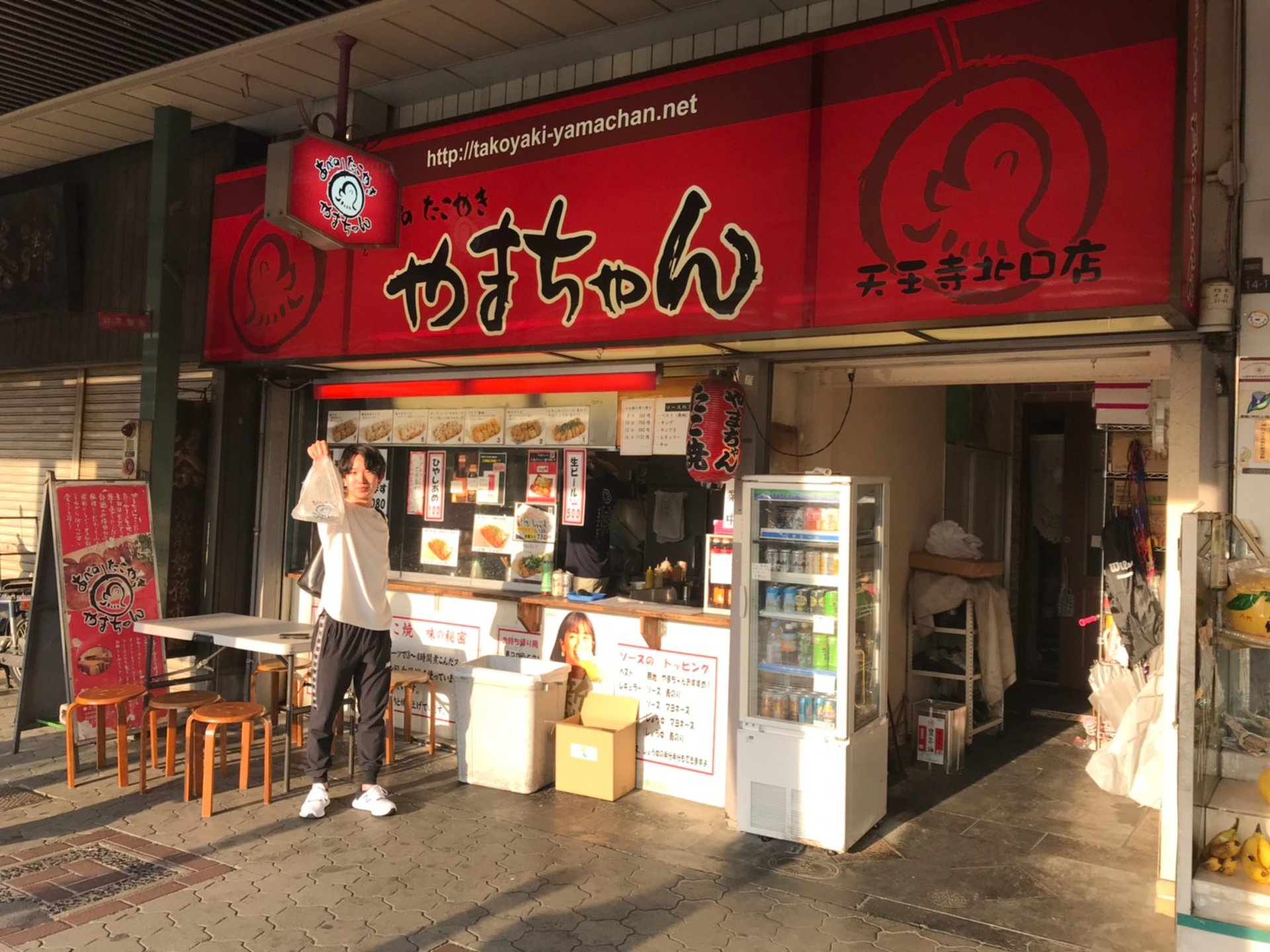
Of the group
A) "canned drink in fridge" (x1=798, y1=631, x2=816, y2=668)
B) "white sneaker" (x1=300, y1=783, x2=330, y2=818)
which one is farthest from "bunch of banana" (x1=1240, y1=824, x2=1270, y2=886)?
"white sneaker" (x1=300, y1=783, x2=330, y2=818)

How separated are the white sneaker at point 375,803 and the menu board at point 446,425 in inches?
120

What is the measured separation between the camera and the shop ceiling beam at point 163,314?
8.36 meters

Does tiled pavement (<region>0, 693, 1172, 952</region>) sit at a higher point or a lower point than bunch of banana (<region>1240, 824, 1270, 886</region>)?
lower

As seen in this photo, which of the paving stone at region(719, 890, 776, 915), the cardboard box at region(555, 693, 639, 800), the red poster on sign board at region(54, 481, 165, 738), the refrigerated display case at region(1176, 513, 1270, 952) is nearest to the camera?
the refrigerated display case at region(1176, 513, 1270, 952)

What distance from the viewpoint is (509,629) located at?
7.62 meters

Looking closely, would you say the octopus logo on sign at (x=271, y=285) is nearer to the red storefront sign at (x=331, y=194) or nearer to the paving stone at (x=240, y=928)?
the red storefront sign at (x=331, y=194)

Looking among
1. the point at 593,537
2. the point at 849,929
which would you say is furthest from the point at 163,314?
the point at 849,929

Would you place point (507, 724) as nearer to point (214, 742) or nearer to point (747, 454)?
point (214, 742)

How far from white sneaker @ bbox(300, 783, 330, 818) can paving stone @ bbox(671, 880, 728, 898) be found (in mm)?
2420

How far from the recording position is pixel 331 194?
266 inches

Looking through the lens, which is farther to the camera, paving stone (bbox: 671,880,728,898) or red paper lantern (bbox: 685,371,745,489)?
red paper lantern (bbox: 685,371,745,489)

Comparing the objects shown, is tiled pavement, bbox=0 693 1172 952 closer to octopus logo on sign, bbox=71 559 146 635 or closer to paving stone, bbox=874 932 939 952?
paving stone, bbox=874 932 939 952

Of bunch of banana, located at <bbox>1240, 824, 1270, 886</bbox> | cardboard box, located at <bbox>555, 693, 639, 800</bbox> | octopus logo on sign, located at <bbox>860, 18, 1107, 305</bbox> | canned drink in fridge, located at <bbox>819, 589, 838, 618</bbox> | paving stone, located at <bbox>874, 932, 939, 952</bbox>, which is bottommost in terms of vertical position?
paving stone, located at <bbox>874, 932, 939, 952</bbox>

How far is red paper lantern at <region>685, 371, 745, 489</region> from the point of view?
6.06 meters
